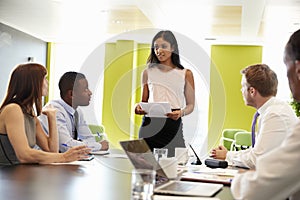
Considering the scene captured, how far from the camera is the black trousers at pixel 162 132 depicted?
2684mm

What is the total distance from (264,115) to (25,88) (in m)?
1.35

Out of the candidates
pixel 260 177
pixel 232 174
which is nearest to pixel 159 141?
pixel 232 174

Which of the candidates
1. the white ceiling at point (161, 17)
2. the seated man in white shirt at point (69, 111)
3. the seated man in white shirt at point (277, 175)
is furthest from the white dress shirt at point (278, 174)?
the white ceiling at point (161, 17)

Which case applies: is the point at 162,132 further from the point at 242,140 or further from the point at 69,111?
the point at 242,140

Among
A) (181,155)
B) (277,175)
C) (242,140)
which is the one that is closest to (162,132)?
(181,155)

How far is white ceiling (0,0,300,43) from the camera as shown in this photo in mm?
5711

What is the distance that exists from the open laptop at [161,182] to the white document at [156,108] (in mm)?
681

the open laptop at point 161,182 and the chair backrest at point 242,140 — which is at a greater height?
the open laptop at point 161,182

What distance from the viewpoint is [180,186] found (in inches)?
65.4

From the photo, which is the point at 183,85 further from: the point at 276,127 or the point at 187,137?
the point at 276,127

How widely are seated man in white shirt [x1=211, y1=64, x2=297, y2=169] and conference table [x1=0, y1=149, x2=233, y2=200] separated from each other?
666 mm

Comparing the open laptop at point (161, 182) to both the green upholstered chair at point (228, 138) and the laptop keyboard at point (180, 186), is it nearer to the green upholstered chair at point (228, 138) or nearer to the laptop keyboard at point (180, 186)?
the laptop keyboard at point (180, 186)

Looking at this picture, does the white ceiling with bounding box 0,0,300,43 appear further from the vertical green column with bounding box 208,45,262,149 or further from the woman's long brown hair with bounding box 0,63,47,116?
the woman's long brown hair with bounding box 0,63,47,116

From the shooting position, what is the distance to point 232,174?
2.12 meters
